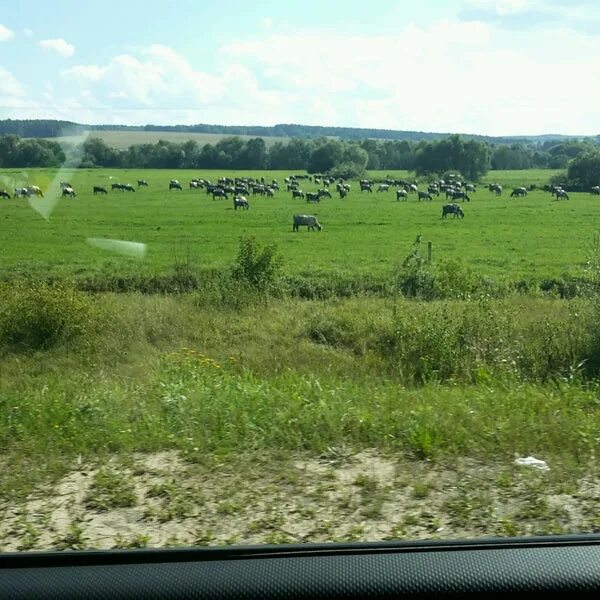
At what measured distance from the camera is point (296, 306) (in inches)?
796

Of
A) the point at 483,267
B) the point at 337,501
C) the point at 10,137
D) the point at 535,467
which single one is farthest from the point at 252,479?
the point at 483,267

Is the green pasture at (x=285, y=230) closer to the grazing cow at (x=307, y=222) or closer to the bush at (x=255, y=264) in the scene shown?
the grazing cow at (x=307, y=222)

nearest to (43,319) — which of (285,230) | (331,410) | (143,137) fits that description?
(331,410)

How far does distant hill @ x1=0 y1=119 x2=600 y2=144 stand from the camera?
67.6 ft

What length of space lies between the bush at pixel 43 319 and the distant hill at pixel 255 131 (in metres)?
4.73

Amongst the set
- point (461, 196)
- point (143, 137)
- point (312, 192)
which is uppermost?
point (143, 137)

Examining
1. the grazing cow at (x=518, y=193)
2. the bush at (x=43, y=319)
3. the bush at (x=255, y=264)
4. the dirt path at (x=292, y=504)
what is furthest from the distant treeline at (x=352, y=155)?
the dirt path at (x=292, y=504)

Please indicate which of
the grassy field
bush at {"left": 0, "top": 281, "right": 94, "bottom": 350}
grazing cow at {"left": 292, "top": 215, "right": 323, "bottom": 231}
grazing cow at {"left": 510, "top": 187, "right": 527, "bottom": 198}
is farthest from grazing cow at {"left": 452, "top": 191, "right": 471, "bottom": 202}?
bush at {"left": 0, "top": 281, "right": 94, "bottom": 350}

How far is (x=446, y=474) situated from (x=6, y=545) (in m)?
2.33

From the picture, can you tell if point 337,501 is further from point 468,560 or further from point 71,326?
point 71,326

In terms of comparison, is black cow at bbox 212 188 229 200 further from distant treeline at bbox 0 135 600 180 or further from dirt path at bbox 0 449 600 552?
dirt path at bbox 0 449 600 552

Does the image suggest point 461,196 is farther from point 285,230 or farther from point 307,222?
point 285,230

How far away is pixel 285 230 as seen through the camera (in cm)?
4212

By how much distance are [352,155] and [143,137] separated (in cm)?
5166
